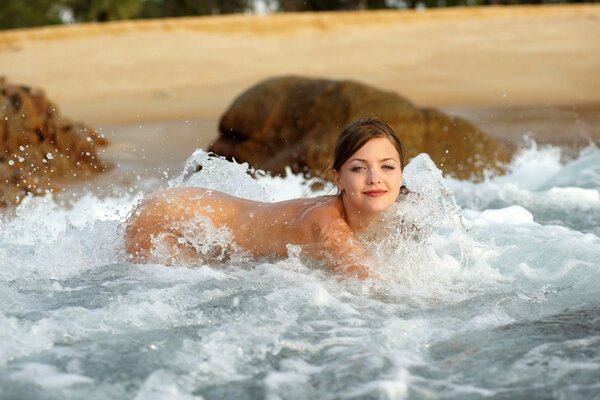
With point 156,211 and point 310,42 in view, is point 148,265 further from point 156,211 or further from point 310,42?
point 310,42

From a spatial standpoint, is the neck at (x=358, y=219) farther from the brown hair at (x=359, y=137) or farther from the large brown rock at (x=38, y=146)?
the large brown rock at (x=38, y=146)

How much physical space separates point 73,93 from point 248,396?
556 inches

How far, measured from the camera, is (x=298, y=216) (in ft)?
16.2

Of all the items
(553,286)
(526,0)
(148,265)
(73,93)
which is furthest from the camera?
(526,0)

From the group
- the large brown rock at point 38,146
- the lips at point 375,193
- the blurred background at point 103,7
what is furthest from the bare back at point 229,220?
the blurred background at point 103,7

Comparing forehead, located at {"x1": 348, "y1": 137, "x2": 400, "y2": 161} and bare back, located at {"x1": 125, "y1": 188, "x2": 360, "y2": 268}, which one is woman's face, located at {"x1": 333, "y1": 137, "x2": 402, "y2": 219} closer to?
forehead, located at {"x1": 348, "y1": 137, "x2": 400, "y2": 161}

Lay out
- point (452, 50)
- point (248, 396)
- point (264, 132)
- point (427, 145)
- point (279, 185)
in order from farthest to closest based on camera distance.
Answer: point (452, 50) → point (264, 132) → point (427, 145) → point (279, 185) → point (248, 396)

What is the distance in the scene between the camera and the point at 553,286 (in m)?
4.66

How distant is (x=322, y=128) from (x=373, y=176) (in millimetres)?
5282

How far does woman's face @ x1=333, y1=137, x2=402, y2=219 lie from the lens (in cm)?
468

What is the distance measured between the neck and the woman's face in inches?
1.2

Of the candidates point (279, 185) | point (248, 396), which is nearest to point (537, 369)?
point (248, 396)

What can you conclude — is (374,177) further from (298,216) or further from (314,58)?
(314,58)

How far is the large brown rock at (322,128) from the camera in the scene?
9.58m
